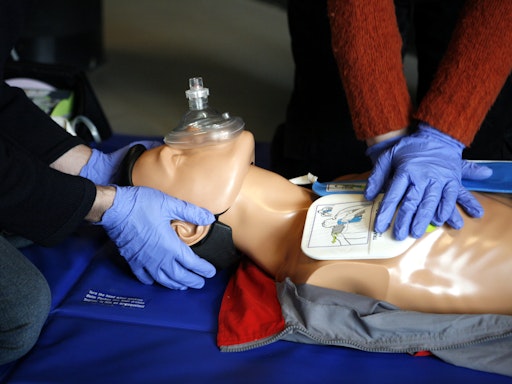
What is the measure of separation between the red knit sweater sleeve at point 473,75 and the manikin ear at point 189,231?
563 mm

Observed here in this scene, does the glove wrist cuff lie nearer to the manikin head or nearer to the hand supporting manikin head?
the hand supporting manikin head

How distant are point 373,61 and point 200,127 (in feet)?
1.43

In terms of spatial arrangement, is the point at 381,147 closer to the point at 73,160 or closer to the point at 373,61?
the point at 373,61

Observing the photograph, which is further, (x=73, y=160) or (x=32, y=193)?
(x=73, y=160)

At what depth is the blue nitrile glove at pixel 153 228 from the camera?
1.38m

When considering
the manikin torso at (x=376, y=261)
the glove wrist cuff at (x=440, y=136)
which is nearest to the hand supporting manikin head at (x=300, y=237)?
the manikin torso at (x=376, y=261)

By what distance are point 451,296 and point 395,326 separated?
0.43ft

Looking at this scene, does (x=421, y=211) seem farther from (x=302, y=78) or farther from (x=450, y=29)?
(x=302, y=78)

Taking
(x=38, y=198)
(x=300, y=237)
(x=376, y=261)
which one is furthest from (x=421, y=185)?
(x=38, y=198)

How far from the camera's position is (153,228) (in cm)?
139

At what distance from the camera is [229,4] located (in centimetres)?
526

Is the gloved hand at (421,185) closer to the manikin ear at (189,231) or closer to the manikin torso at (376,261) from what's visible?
the manikin torso at (376,261)

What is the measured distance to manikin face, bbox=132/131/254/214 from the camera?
140 centimetres

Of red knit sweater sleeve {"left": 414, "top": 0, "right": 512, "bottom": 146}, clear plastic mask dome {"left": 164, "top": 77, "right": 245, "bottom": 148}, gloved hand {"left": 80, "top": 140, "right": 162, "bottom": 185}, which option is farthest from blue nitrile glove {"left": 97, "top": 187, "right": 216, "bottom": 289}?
red knit sweater sleeve {"left": 414, "top": 0, "right": 512, "bottom": 146}
